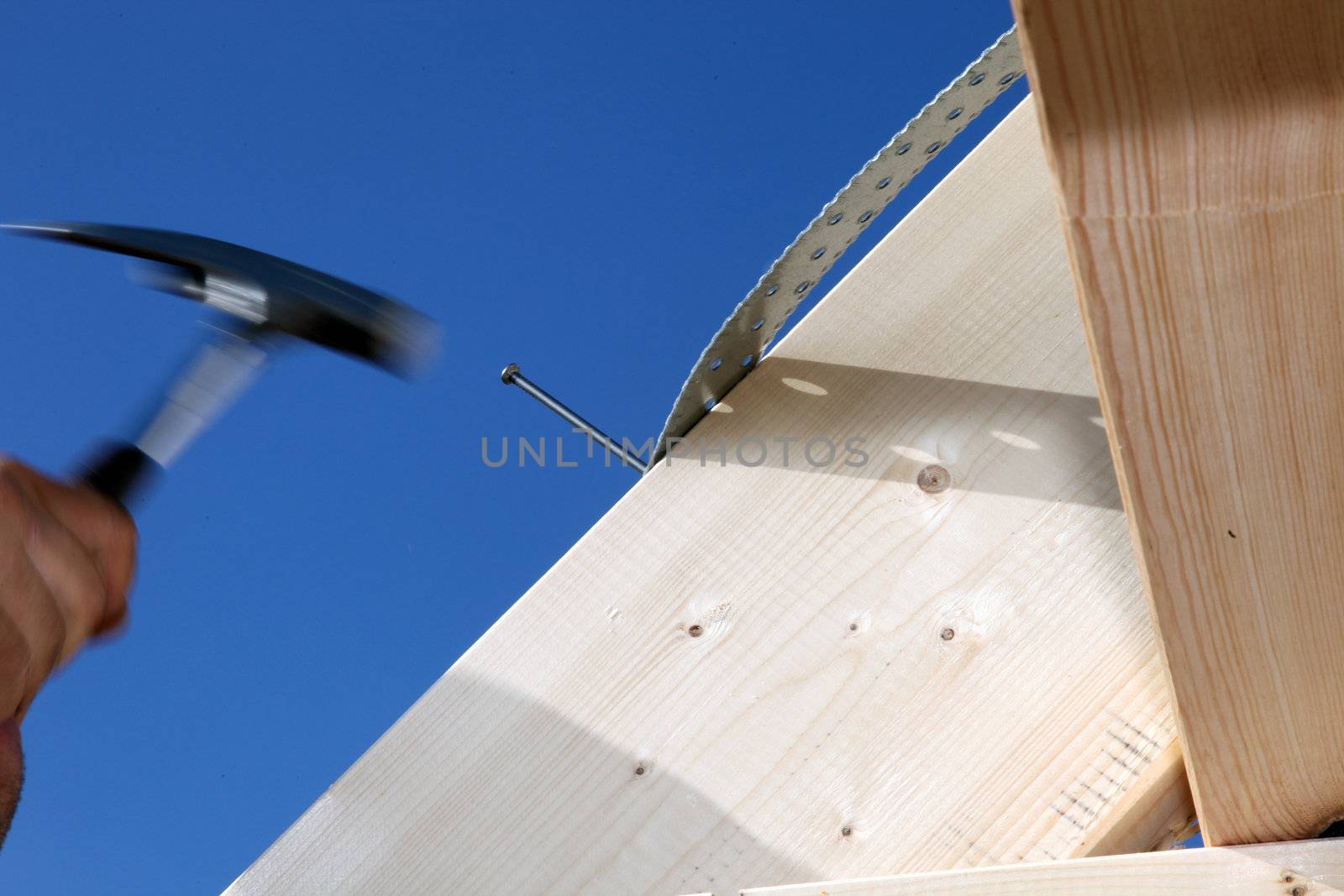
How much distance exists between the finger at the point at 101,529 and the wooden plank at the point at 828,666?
0.56ft

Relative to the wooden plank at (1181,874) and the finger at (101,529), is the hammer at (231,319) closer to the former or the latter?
the finger at (101,529)

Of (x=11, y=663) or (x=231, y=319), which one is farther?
(x=231, y=319)

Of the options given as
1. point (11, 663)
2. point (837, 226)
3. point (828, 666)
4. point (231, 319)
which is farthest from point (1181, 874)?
point (231, 319)

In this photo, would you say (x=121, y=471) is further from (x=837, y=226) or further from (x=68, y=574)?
(x=837, y=226)

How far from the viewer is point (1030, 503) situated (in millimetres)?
641

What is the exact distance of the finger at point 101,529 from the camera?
0.62 m

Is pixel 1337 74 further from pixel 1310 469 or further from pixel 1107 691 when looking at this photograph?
pixel 1107 691

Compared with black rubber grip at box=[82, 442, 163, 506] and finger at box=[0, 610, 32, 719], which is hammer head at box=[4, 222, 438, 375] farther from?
finger at box=[0, 610, 32, 719]

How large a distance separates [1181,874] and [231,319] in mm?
679

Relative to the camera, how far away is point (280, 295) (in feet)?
2.45

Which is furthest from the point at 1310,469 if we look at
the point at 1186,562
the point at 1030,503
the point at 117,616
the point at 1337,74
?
the point at 117,616

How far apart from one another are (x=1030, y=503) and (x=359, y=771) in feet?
1.31

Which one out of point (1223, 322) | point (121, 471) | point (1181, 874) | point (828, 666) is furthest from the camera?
point (121, 471)

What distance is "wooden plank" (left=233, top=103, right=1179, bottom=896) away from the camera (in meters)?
0.57
